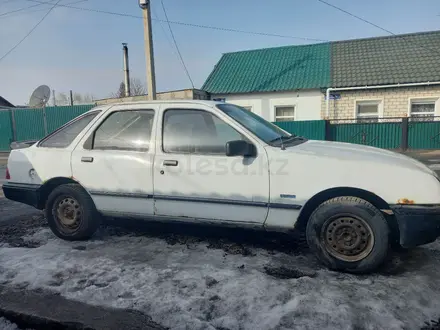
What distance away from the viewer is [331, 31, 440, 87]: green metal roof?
14008 mm

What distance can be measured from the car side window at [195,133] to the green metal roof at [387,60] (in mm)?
12398

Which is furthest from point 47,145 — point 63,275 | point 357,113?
point 357,113

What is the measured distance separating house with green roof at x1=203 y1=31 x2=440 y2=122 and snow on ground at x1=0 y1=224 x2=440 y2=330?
39.4 ft

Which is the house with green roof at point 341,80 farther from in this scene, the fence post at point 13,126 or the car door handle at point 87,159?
the car door handle at point 87,159


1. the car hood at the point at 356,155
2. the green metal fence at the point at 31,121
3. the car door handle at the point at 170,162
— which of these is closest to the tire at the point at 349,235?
the car hood at the point at 356,155

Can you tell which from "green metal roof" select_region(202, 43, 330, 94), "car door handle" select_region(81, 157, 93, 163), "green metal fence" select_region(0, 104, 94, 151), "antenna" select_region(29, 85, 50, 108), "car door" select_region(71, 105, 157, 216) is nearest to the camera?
"car door" select_region(71, 105, 157, 216)

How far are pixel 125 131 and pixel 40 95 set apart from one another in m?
13.6

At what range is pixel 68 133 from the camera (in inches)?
166

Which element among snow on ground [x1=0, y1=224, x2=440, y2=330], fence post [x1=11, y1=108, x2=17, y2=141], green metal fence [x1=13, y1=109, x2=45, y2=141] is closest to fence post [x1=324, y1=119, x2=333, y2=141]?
snow on ground [x1=0, y1=224, x2=440, y2=330]

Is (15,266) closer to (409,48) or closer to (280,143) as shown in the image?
(280,143)

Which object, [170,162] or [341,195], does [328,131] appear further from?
[170,162]

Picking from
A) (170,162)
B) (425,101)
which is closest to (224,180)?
(170,162)

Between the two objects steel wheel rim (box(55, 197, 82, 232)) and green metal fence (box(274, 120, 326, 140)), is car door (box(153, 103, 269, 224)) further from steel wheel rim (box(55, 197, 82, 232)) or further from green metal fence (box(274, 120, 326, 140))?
green metal fence (box(274, 120, 326, 140))

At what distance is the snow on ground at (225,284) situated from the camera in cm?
245
